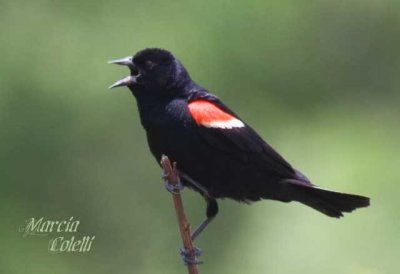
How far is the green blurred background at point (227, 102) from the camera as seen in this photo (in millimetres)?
6090

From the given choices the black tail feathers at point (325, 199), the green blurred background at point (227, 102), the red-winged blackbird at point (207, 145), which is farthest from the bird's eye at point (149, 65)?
the green blurred background at point (227, 102)

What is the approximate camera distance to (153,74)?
380cm

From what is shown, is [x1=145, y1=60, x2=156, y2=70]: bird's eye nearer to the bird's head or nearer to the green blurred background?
the bird's head

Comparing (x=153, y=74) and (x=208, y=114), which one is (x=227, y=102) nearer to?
(x=153, y=74)

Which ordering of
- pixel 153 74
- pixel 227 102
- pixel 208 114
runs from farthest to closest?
pixel 227 102
pixel 153 74
pixel 208 114

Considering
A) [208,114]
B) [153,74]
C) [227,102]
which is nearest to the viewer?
[208,114]

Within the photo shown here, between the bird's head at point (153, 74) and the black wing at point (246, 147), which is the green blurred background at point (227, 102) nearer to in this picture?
the black wing at point (246, 147)

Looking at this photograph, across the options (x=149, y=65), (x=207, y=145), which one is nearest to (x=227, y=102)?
(x=149, y=65)

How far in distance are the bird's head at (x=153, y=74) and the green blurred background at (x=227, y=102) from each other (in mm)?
1726

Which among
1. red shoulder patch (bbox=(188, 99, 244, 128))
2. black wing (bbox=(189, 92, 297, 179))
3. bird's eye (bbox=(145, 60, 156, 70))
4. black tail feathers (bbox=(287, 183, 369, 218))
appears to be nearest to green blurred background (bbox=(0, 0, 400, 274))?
black tail feathers (bbox=(287, 183, 369, 218))

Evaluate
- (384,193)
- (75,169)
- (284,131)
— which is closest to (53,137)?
(75,169)

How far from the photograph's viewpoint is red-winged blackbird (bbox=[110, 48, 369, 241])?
3.65 metres

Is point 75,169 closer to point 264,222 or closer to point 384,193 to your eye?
point 264,222

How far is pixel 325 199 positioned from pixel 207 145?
477 millimetres
